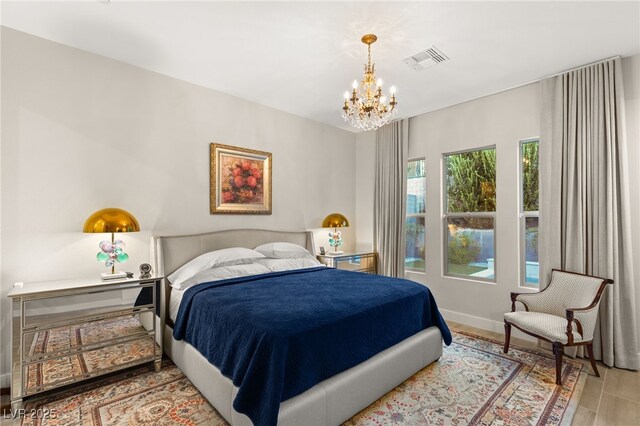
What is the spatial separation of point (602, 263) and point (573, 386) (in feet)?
4.00

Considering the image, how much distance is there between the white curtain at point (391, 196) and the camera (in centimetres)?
473

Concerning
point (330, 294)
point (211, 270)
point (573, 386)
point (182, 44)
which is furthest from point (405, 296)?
point (182, 44)

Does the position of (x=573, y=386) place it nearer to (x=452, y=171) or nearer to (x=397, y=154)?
(x=452, y=171)

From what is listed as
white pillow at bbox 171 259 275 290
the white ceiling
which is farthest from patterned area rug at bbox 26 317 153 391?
the white ceiling

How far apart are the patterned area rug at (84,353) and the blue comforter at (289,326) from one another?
40cm

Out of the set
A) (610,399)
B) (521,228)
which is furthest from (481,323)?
(610,399)

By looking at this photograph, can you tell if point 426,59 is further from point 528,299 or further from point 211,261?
point 211,261

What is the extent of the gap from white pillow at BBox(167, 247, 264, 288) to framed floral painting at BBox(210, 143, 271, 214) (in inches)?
25.6

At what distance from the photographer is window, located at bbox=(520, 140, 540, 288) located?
3.65 m

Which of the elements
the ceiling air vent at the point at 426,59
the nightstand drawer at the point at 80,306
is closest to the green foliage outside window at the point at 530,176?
the ceiling air vent at the point at 426,59

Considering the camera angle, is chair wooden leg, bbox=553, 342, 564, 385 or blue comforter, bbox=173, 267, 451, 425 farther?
chair wooden leg, bbox=553, 342, 564, 385

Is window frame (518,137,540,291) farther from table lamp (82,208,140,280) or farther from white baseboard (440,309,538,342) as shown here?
table lamp (82,208,140,280)

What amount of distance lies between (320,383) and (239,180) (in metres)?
2.76

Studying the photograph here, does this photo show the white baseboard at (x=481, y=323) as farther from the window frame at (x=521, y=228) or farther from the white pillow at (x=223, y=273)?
the white pillow at (x=223, y=273)
